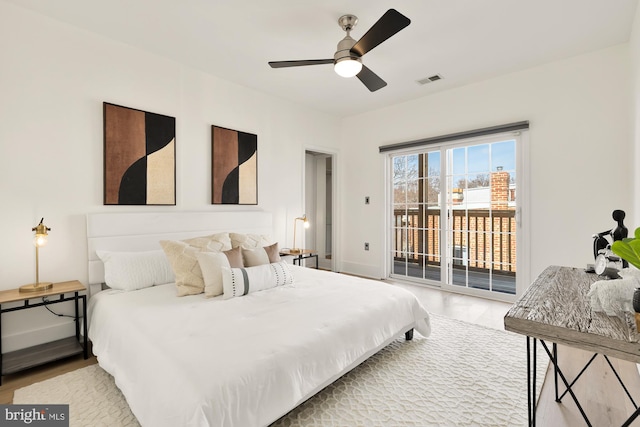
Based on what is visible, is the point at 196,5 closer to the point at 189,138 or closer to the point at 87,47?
the point at 87,47

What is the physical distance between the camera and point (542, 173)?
345 centimetres

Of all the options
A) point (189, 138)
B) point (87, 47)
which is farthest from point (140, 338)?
point (87, 47)

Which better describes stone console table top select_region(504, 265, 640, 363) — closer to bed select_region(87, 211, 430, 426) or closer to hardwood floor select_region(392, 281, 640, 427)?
hardwood floor select_region(392, 281, 640, 427)

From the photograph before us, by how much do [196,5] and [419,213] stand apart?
146 inches

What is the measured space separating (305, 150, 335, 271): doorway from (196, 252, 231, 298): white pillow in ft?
11.5

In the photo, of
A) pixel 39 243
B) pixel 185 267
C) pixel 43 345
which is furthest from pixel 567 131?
pixel 43 345

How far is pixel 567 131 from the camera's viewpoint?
329 centimetres

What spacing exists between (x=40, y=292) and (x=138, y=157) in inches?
54.1

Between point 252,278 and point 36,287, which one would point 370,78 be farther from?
point 36,287

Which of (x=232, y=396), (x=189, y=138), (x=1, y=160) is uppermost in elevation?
(x=189, y=138)

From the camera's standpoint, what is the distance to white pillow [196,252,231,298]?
7.68ft

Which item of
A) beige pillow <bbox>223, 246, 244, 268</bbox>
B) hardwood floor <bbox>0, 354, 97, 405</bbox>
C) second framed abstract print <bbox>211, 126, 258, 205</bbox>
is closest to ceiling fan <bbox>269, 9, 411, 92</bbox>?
second framed abstract print <bbox>211, 126, 258, 205</bbox>

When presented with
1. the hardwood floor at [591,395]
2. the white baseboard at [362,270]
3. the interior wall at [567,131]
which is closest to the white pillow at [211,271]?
the hardwood floor at [591,395]

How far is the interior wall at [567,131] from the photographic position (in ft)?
9.90
